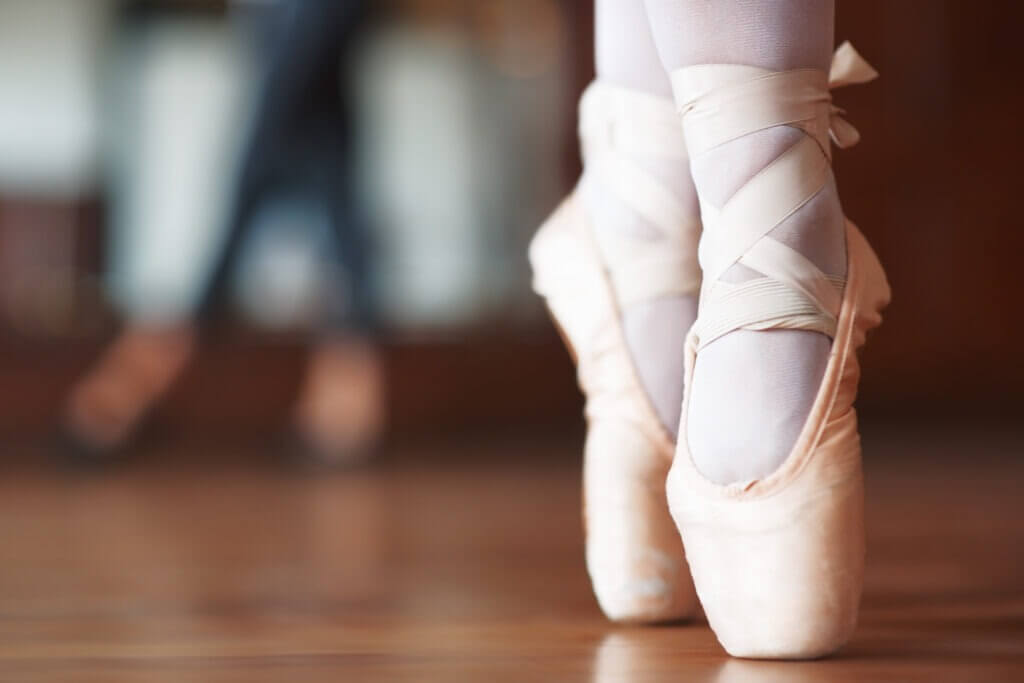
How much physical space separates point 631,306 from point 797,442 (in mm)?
136

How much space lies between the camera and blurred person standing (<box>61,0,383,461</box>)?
156cm

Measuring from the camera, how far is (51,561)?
2.74 feet

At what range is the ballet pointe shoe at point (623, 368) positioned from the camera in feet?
1.84

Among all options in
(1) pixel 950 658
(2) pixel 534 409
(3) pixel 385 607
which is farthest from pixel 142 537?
(2) pixel 534 409

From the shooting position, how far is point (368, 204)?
1751 millimetres

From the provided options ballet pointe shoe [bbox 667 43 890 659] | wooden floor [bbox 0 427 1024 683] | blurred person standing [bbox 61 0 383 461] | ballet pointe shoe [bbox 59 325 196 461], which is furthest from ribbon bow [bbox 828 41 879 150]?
ballet pointe shoe [bbox 59 325 196 461]

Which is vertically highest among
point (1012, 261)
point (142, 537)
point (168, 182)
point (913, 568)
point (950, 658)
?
point (950, 658)

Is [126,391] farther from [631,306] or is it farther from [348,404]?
[631,306]

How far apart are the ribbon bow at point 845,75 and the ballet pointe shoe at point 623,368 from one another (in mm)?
75

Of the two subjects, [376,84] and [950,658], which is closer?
[950,658]

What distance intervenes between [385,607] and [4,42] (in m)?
3.24

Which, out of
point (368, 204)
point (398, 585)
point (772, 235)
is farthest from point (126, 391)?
point (772, 235)

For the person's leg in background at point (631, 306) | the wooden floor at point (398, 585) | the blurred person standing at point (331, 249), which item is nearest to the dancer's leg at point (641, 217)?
the person's leg in background at point (631, 306)

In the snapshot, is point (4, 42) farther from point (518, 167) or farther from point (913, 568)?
point (913, 568)
